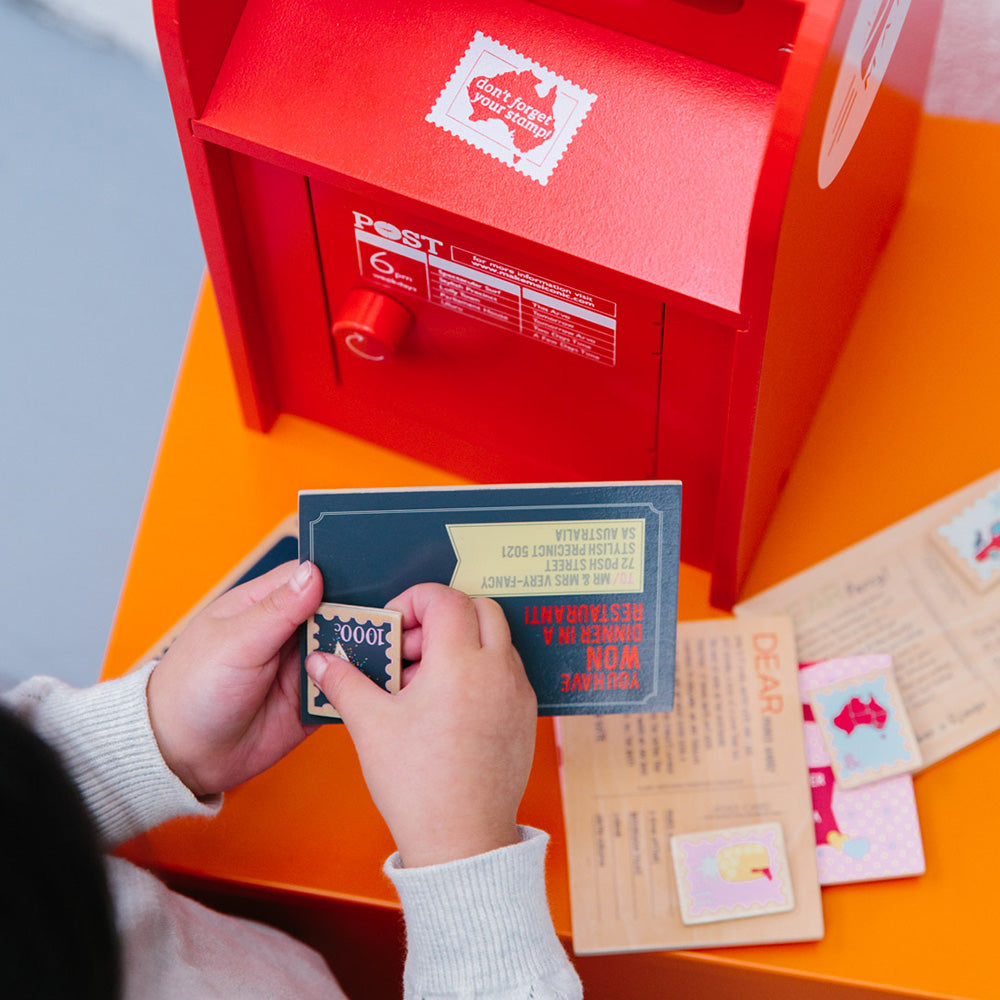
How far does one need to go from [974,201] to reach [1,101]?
150cm

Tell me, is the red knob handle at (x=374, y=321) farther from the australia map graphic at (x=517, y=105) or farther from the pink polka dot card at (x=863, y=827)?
the pink polka dot card at (x=863, y=827)

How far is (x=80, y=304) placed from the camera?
6.03 feet

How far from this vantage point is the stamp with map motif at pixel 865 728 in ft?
3.21

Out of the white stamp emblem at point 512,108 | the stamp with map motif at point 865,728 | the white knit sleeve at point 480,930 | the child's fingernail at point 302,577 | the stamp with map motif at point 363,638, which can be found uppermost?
the white stamp emblem at point 512,108

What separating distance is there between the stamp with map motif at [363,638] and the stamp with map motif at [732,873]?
272mm

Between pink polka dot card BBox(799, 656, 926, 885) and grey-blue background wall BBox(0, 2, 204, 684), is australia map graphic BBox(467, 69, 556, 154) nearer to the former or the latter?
pink polka dot card BBox(799, 656, 926, 885)

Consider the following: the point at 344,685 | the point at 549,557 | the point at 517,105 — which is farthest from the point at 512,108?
the point at 344,685

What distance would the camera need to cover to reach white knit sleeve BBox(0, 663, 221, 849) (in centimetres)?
90

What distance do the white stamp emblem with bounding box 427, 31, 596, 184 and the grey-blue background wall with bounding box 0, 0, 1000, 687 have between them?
1054 millimetres

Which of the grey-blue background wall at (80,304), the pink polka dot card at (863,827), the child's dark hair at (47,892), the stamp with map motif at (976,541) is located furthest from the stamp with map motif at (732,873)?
the grey-blue background wall at (80,304)

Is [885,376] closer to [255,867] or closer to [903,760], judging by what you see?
[903,760]

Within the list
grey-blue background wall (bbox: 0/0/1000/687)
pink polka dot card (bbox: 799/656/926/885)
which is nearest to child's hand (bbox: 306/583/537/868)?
pink polka dot card (bbox: 799/656/926/885)

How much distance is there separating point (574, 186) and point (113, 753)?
0.51 meters

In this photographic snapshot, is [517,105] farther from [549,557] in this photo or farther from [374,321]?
[549,557]
